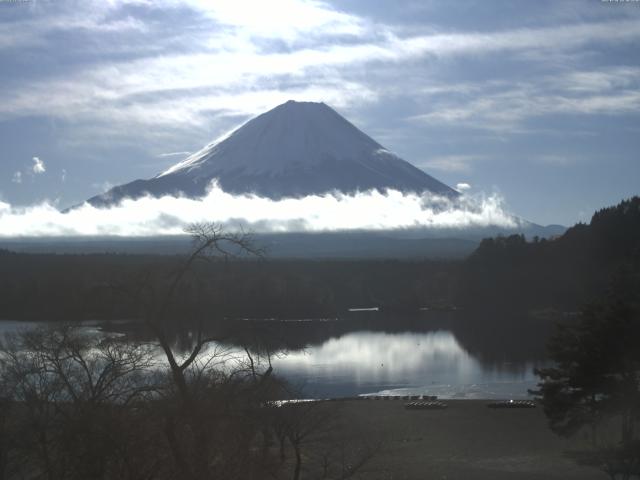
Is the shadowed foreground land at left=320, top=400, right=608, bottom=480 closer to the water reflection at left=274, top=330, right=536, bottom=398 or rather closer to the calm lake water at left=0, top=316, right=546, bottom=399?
the calm lake water at left=0, top=316, right=546, bottom=399

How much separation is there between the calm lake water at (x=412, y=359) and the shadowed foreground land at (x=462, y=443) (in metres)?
1.75

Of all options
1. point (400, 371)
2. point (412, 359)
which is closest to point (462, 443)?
point (400, 371)

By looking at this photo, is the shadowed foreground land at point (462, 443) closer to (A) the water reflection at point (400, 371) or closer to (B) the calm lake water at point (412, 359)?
(B) the calm lake water at point (412, 359)

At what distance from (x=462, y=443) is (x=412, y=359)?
43.8ft

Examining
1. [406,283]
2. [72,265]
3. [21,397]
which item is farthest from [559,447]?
[406,283]

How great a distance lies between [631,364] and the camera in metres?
11.3

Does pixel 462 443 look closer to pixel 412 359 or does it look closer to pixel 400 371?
pixel 400 371

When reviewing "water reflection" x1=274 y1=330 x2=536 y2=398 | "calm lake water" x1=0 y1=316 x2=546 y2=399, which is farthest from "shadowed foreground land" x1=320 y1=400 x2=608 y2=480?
"water reflection" x1=274 y1=330 x2=536 y2=398

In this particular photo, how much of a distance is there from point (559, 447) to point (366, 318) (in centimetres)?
3008

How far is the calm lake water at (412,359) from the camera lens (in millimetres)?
21141

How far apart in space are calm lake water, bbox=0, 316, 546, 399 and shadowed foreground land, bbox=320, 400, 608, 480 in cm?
175

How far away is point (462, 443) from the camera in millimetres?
14109

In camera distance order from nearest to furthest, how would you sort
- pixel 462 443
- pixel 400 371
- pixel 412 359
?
pixel 462 443 < pixel 400 371 < pixel 412 359

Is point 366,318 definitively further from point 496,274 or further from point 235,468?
point 235,468
